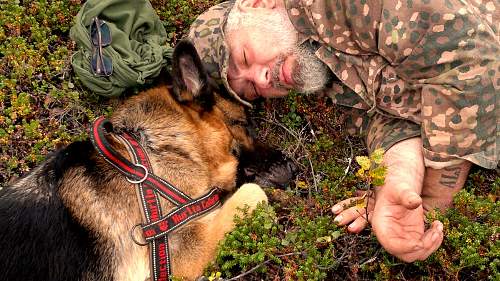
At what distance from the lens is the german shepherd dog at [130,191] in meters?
3.56

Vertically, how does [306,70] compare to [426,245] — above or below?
above

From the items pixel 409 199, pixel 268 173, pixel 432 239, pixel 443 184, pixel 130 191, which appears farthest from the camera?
pixel 268 173

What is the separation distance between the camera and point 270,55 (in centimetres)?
462

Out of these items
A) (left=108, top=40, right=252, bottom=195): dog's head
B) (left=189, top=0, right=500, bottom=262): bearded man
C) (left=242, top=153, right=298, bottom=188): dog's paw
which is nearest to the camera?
(left=189, top=0, right=500, bottom=262): bearded man

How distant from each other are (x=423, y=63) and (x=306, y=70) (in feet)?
3.37

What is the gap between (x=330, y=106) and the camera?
16.6 ft

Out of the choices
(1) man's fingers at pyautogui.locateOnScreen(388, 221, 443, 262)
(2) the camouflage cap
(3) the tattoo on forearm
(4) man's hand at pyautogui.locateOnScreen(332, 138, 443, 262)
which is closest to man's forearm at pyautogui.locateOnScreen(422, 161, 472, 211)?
(3) the tattoo on forearm

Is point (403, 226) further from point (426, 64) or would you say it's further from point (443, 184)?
point (426, 64)

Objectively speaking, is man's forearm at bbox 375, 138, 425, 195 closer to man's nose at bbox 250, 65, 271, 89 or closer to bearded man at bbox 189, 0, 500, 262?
bearded man at bbox 189, 0, 500, 262

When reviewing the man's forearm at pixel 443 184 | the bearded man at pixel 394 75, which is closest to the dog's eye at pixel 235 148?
the bearded man at pixel 394 75

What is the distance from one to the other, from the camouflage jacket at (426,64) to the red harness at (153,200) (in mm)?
1737

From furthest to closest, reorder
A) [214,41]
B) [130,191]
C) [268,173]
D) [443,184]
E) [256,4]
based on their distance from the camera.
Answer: [214,41] < [256,4] < [268,173] < [443,184] < [130,191]

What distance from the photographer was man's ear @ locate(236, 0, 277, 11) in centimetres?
472

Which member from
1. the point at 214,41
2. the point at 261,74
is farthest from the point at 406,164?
the point at 214,41
